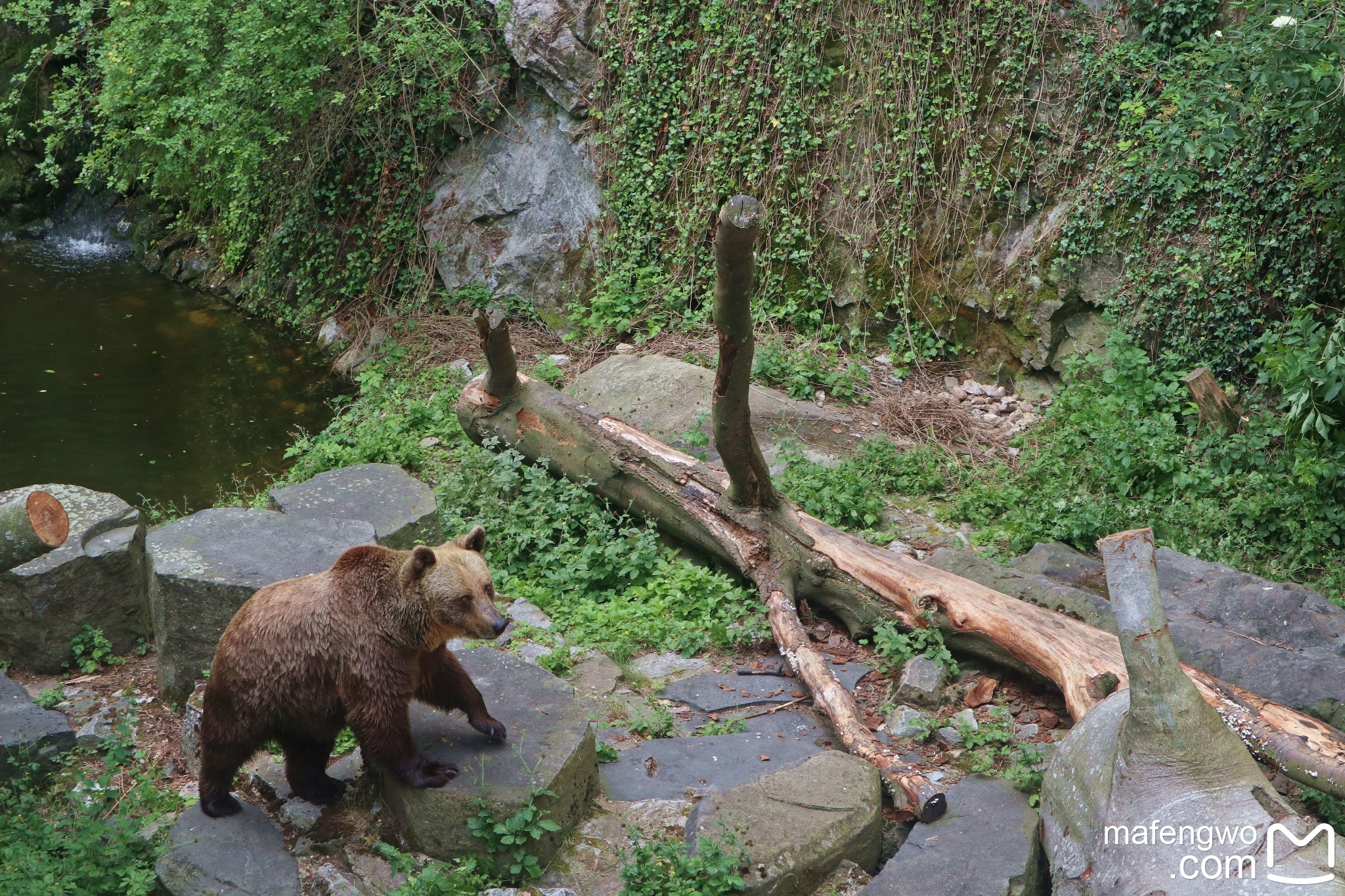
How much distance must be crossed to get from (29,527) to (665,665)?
3071 mm

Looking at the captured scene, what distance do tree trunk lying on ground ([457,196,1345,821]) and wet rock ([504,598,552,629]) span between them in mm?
948

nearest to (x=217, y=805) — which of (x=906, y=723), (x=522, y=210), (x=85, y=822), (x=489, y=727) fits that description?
(x=85, y=822)

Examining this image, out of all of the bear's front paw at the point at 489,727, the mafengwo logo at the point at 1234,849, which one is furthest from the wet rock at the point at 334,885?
the mafengwo logo at the point at 1234,849

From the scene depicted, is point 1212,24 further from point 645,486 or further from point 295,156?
point 295,156

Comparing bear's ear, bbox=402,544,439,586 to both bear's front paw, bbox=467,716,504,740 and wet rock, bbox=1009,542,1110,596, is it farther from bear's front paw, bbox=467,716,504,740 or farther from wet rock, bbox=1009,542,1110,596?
wet rock, bbox=1009,542,1110,596

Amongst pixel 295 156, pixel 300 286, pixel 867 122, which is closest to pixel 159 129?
pixel 295 156

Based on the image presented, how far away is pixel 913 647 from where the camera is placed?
5426 mm

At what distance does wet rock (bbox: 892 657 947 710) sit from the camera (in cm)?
514

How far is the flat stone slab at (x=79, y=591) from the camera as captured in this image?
18.2 ft

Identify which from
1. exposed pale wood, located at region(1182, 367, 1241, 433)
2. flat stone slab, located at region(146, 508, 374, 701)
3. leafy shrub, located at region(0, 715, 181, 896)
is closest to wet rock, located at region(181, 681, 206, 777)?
leafy shrub, located at region(0, 715, 181, 896)

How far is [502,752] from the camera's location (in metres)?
4.09

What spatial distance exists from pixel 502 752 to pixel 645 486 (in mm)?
2731

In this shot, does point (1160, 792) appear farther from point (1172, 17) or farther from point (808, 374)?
Result: point (1172, 17)

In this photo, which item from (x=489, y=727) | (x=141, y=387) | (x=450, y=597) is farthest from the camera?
(x=141, y=387)
